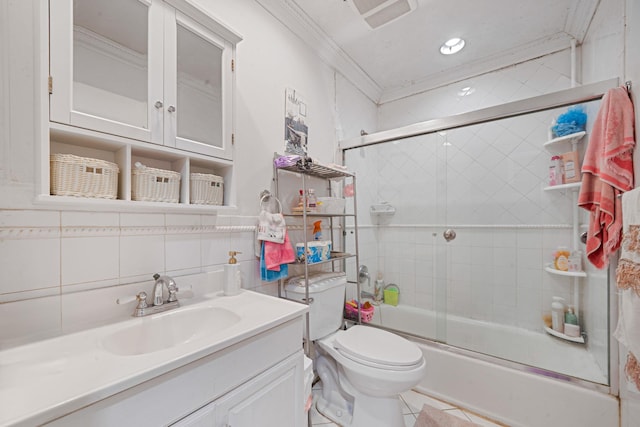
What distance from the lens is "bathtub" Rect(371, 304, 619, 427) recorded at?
132 centimetres

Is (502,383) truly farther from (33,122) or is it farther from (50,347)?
(33,122)

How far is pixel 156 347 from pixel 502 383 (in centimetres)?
182

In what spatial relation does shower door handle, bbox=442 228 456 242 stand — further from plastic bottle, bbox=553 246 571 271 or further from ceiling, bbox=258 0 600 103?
ceiling, bbox=258 0 600 103

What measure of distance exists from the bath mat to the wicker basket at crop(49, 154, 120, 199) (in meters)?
1.87

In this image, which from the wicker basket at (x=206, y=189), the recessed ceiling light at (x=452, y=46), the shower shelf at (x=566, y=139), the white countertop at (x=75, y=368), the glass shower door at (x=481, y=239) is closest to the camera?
the white countertop at (x=75, y=368)

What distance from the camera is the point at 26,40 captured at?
0.71 m

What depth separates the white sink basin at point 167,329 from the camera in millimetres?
818

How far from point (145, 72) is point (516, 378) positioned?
2.32 meters

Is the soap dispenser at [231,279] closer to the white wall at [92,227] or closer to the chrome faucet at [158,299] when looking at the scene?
the white wall at [92,227]

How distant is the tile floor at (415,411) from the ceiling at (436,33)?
245 cm

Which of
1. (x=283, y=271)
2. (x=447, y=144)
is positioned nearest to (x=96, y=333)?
(x=283, y=271)

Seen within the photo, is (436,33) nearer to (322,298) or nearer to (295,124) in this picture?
(295,124)

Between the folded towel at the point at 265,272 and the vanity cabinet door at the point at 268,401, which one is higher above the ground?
the folded towel at the point at 265,272

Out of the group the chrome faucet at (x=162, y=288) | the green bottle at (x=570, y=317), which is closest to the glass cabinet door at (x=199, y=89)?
the chrome faucet at (x=162, y=288)
